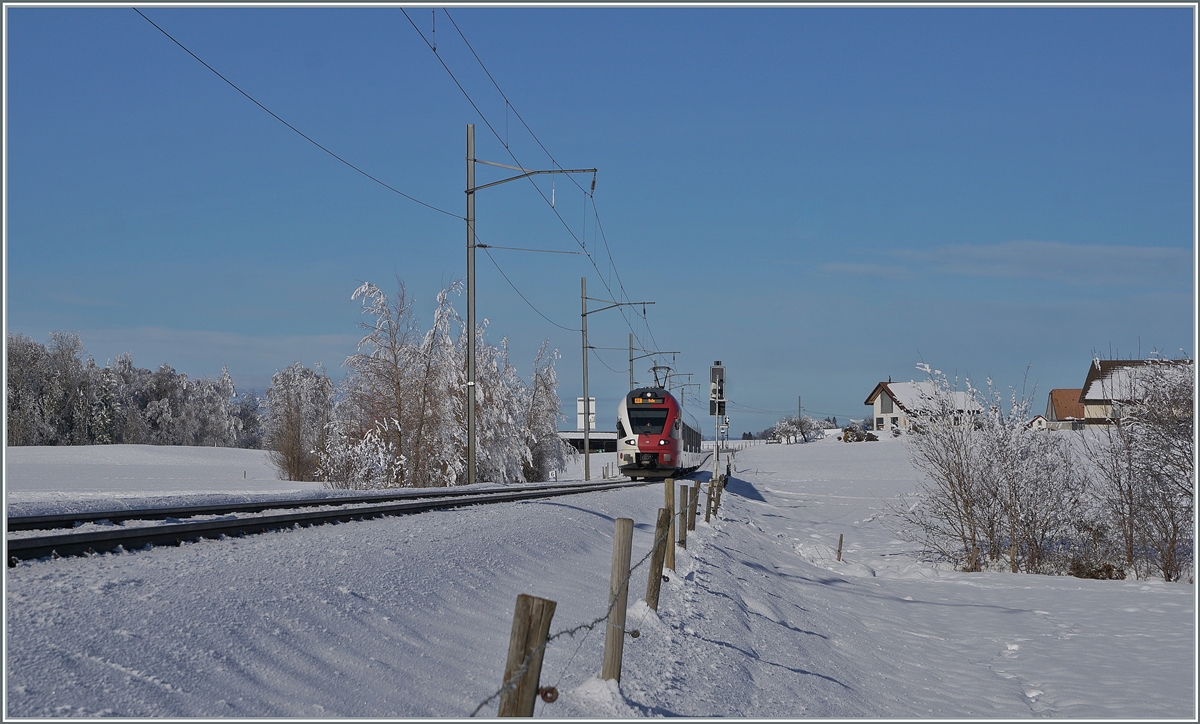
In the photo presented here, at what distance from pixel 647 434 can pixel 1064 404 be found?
83046mm

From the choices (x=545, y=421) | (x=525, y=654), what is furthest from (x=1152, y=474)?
(x=545, y=421)

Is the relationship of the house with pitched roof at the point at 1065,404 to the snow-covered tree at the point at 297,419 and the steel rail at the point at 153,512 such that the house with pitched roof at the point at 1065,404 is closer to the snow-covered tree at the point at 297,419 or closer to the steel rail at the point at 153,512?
the snow-covered tree at the point at 297,419

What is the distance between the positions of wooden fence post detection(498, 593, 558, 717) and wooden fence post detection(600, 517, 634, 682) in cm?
210

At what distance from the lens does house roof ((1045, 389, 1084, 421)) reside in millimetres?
95756

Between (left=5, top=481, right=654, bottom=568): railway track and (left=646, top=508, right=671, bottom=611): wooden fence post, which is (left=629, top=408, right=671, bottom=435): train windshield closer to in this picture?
(left=5, top=481, right=654, bottom=568): railway track

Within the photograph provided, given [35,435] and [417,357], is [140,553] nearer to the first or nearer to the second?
[417,357]

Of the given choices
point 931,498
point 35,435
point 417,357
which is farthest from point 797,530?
point 35,435

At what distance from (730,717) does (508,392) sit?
155 ft

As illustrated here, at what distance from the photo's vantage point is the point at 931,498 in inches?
1044

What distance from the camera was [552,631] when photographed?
27.1 ft

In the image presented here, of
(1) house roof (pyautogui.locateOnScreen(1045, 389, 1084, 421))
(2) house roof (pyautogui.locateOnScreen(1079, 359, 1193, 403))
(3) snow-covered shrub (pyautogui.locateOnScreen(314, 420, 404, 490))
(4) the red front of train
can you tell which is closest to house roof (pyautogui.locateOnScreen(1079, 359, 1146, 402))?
(2) house roof (pyautogui.locateOnScreen(1079, 359, 1193, 403))

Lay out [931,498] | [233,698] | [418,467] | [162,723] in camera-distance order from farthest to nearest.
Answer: [418,467]
[931,498]
[233,698]
[162,723]

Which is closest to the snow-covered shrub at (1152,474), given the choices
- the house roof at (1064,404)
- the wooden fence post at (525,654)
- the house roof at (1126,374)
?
the house roof at (1126,374)

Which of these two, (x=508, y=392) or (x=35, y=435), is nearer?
(x=508, y=392)
